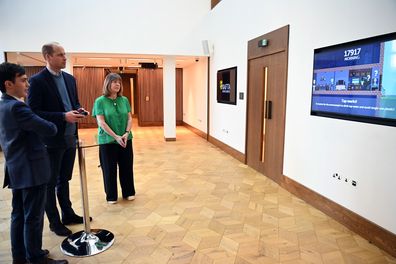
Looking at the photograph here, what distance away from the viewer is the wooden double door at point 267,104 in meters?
4.35

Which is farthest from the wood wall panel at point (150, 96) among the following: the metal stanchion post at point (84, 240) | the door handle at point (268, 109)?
the metal stanchion post at point (84, 240)

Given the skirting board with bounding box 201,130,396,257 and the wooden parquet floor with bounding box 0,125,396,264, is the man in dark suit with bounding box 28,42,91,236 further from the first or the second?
the skirting board with bounding box 201,130,396,257

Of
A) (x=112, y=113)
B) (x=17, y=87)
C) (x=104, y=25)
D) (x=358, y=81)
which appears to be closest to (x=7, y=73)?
(x=17, y=87)

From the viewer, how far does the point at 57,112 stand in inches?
102

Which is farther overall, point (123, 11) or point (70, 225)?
point (123, 11)

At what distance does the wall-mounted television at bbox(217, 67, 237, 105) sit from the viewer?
614cm

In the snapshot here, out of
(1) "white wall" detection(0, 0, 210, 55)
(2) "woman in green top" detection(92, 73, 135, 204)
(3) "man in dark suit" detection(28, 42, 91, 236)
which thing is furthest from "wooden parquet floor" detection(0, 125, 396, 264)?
(1) "white wall" detection(0, 0, 210, 55)

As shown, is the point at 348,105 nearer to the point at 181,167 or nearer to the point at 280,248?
the point at 280,248

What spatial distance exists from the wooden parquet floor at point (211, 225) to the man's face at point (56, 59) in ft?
5.31

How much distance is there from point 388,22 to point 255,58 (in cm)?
269

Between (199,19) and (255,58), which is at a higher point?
(199,19)

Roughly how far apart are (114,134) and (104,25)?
15.6 feet

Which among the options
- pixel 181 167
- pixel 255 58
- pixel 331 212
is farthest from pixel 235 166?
pixel 331 212

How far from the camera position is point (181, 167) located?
5.45 meters
